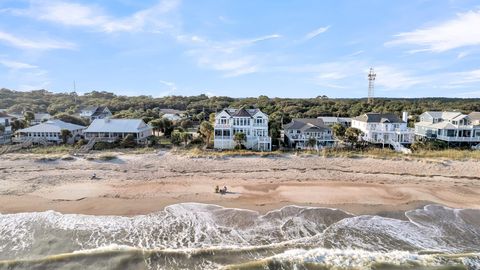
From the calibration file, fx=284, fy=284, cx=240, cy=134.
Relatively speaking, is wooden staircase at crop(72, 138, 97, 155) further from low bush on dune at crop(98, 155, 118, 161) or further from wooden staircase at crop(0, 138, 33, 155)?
wooden staircase at crop(0, 138, 33, 155)

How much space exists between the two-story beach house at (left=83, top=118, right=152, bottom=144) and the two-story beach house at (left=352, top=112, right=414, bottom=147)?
97.2ft

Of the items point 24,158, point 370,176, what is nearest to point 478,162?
point 370,176

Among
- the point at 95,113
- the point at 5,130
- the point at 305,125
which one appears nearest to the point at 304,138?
the point at 305,125

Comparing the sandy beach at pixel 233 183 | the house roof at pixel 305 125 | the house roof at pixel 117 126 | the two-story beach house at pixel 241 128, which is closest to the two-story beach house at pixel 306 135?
the house roof at pixel 305 125

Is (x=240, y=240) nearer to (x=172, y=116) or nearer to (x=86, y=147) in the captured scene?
(x=86, y=147)

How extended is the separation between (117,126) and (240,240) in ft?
95.3

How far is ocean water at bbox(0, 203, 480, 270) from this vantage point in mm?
12679

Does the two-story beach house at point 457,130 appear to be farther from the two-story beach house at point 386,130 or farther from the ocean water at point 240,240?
the ocean water at point 240,240

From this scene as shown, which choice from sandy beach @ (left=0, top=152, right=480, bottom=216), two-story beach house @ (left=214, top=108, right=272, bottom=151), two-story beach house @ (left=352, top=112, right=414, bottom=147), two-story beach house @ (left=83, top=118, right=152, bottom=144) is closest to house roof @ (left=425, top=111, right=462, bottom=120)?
two-story beach house @ (left=352, top=112, right=414, bottom=147)

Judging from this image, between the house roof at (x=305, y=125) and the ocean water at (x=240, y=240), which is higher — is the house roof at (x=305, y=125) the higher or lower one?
the higher one

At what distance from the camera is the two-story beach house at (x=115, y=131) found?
119 ft

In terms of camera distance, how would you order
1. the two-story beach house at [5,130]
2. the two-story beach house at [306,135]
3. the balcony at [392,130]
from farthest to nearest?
the two-story beach house at [5,130], the balcony at [392,130], the two-story beach house at [306,135]

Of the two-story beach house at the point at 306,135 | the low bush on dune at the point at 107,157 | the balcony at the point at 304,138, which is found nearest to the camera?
the low bush on dune at the point at 107,157

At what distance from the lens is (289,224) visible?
15.8 meters
